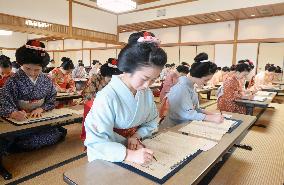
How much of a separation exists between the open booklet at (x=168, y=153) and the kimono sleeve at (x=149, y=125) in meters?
0.06

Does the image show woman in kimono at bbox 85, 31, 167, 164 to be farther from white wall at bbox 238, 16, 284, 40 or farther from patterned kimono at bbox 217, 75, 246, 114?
white wall at bbox 238, 16, 284, 40

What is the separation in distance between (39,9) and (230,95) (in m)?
7.36

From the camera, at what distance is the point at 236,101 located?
462 centimetres

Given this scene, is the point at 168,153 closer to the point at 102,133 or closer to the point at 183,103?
the point at 102,133

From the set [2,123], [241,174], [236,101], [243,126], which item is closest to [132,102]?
[243,126]

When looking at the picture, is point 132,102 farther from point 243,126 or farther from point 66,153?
point 66,153

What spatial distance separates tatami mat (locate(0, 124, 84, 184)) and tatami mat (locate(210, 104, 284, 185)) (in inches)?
85.3

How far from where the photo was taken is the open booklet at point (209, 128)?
191cm

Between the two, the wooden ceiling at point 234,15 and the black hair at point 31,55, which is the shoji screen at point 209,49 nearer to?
the wooden ceiling at point 234,15

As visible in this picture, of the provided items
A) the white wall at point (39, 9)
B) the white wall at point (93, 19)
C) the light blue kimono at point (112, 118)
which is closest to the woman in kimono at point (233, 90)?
the light blue kimono at point (112, 118)

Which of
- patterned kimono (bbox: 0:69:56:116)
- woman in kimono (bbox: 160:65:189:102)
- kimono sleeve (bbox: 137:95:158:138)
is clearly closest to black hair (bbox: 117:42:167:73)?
kimono sleeve (bbox: 137:95:158:138)

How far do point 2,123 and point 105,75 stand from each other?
179cm

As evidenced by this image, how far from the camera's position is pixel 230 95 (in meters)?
4.55

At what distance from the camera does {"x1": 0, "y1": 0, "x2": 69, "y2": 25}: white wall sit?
7.63 meters
